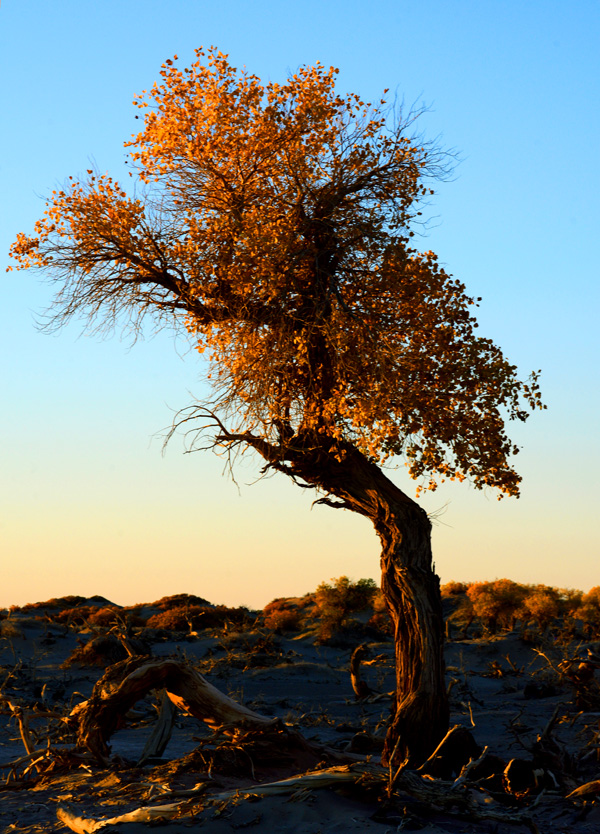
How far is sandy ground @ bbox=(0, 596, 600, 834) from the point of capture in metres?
7.67

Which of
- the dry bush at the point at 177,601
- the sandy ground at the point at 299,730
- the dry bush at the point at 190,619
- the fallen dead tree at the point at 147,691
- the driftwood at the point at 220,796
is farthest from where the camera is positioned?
the dry bush at the point at 177,601

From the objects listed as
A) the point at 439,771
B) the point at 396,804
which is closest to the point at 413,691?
the point at 439,771

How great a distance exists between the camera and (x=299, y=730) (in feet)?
45.9

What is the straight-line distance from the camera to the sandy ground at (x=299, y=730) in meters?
7.67

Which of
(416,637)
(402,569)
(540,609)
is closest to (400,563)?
(402,569)

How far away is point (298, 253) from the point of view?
12289mm

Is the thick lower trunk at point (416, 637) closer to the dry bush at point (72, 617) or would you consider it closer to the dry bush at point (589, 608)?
the dry bush at point (589, 608)

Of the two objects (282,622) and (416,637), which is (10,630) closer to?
(282,622)

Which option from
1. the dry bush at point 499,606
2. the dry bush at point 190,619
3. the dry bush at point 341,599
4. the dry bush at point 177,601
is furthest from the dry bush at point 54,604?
the dry bush at point 499,606

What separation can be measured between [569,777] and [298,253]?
26.7 feet

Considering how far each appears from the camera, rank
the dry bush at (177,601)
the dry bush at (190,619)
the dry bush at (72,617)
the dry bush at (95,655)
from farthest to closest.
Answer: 1. the dry bush at (177,601)
2. the dry bush at (72,617)
3. the dry bush at (190,619)
4. the dry bush at (95,655)

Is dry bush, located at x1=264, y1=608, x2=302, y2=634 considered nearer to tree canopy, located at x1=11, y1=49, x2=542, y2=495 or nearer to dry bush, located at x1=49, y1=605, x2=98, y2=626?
dry bush, located at x1=49, y1=605, x2=98, y2=626

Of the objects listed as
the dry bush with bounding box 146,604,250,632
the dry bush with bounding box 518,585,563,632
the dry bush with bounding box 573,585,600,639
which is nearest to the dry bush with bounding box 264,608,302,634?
the dry bush with bounding box 146,604,250,632

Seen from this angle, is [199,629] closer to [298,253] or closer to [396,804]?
[298,253]
